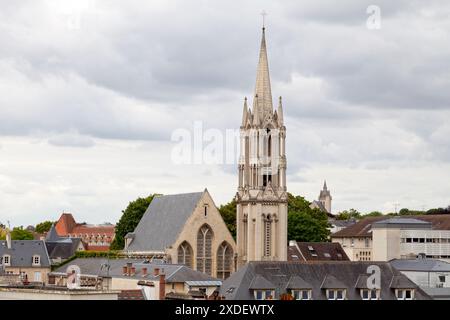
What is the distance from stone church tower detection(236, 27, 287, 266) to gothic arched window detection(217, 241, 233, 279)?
1.57 meters

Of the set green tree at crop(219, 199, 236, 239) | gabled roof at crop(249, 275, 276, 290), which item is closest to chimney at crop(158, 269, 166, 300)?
gabled roof at crop(249, 275, 276, 290)

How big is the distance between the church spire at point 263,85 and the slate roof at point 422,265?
2419cm

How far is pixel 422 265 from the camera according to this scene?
346 feet

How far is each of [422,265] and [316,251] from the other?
97.8 ft

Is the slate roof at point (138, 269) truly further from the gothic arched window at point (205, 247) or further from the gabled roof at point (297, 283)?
the gabled roof at point (297, 283)

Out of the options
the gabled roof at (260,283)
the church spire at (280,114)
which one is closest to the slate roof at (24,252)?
the church spire at (280,114)

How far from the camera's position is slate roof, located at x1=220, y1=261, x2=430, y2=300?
3191 inches

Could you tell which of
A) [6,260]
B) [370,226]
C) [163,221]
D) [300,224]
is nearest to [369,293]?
[163,221]

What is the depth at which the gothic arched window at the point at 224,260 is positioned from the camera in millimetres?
117375

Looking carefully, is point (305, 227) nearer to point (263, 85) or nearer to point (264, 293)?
point (263, 85)

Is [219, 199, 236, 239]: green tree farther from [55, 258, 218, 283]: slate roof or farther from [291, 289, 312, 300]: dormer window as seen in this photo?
[291, 289, 312, 300]: dormer window

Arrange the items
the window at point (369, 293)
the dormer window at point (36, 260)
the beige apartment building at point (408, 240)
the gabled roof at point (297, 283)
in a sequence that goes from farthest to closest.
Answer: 1. the beige apartment building at point (408, 240)
2. the dormer window at point (36, 260)
3. the window at point (369, 293)
4. the gabled roof at point (297, 283)

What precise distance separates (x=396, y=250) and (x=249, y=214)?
22252mm

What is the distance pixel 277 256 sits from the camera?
120m
